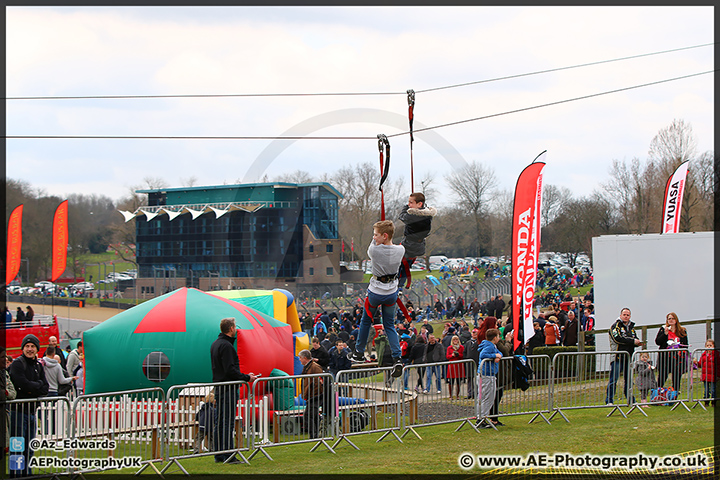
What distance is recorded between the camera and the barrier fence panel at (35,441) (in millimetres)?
8305

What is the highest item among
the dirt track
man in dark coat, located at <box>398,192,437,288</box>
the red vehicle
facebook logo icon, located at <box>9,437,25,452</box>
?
man in dark coat, located at <box>398,192,437,288</box>

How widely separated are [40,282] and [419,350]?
67.4 metres

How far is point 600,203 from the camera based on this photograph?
208 feet

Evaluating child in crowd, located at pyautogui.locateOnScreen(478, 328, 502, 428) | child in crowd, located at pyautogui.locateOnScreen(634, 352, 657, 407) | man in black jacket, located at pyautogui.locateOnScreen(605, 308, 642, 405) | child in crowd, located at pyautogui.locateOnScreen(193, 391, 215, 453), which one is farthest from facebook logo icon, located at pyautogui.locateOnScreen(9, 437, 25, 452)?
child in crowd, located at pyautogui.locateOnScreen(634, 352, 657, 407)

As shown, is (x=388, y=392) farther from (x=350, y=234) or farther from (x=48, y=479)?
(x=350, y=234)

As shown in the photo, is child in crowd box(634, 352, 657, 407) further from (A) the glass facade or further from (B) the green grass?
(A) the glass facade

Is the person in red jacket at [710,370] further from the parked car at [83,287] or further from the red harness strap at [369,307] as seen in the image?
the parked car at [83,287]

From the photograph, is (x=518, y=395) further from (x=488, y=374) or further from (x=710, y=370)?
(x=710, y=370)

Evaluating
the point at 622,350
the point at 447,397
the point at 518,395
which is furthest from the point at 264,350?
the point at 622,350

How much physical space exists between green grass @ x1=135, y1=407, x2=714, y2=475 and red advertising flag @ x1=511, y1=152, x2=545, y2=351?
1.86 m

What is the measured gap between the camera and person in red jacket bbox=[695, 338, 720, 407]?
503 inches

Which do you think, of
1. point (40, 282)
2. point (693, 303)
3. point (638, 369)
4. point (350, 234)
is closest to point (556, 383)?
point (638, 369)

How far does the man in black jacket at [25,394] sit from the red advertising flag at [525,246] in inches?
315

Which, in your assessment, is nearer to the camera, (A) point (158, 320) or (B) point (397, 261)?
(B) point (397, 261)
